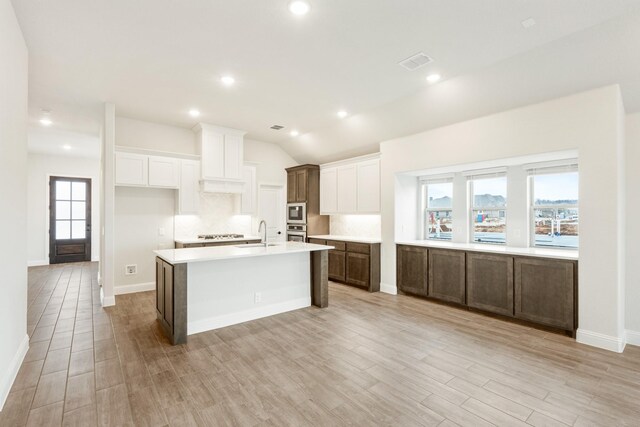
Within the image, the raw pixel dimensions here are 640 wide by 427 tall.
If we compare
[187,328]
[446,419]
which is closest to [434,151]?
[446,419]

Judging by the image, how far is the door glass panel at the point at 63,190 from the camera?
28.5 ft

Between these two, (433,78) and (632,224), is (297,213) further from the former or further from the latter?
(632,224)

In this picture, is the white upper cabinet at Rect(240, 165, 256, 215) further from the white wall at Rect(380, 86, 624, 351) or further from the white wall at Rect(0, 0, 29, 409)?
the white wall at Rect(380, 86, 624, 351)

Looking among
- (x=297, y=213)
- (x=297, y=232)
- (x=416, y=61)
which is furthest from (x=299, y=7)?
(x=297, y=232)

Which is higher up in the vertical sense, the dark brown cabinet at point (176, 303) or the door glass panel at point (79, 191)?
the door glass panel at point (79, 191)

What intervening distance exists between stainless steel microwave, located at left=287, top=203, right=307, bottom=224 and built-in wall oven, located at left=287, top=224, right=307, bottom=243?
0.32ft

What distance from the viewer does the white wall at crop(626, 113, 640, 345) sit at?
11.4 ft

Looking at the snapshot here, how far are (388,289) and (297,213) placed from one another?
2747 millimetres

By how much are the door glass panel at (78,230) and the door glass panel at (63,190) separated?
746 millimetres

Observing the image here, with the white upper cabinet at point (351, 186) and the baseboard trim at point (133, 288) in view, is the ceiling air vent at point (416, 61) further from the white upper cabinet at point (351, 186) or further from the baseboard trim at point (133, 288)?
the baseboard trim at point (133, 288)

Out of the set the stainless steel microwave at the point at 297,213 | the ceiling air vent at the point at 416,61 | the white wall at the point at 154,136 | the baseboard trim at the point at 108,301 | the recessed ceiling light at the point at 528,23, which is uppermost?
the ceiling air vent at the point at 416,61

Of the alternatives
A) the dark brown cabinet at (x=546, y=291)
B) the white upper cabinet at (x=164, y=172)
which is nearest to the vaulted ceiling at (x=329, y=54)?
the white upper cabinet at (x=164, y=172)

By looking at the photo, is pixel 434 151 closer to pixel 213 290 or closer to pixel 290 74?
pixel 290 74

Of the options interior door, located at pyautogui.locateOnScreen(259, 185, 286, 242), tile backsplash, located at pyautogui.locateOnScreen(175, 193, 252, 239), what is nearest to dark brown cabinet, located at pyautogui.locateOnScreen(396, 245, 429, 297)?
interior door, located at pyautogui.locateOnScreen(259, 185, 286, 242)
